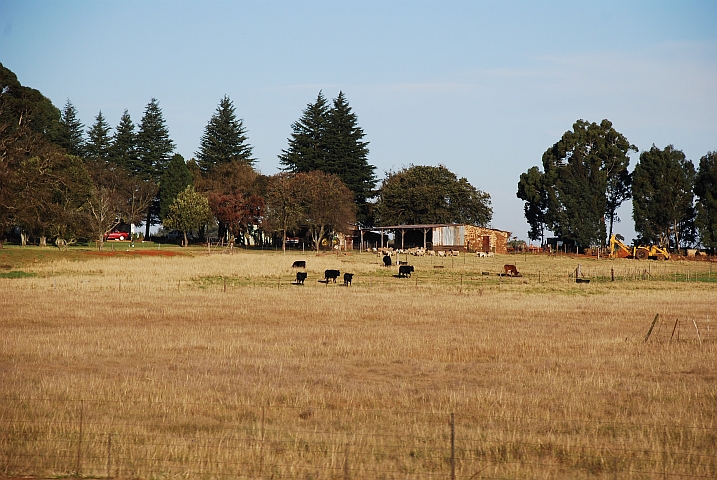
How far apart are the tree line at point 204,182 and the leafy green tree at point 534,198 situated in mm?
5898

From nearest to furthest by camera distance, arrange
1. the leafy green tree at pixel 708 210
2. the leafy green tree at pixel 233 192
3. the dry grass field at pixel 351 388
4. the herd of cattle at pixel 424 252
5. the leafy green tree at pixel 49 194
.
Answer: the dry grass field at pixel 351 388
the leafy green tree at pixel 49 194
the herd of cattle at pixel 424 252
the leafy green tree at pixel 708 210
the leafy green tree at pixel 233 192

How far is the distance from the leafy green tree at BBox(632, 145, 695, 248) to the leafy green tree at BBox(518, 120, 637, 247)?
4.76 metres

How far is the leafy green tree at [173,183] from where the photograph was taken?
4080 inches

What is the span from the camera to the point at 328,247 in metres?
101

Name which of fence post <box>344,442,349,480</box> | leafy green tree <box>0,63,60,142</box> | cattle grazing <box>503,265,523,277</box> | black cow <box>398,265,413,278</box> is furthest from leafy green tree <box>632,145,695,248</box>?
fence post <box>344,442,349,480</box>

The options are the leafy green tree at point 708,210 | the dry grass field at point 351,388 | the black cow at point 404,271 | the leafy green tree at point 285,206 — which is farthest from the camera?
the leafy green tree at point 285,206

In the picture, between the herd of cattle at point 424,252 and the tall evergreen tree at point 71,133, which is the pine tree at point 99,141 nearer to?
the tall evergreen tree at point 71,133

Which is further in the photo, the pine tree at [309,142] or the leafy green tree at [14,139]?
the pine tree at [309,142]

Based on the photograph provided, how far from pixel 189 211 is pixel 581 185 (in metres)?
47.7

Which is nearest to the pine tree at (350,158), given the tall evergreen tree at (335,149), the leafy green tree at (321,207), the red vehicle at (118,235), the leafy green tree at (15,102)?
the tall evergreen tree at (335,149)

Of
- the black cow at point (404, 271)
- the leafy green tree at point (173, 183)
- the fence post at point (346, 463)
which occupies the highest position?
the leafy green tree at point (173, 183)

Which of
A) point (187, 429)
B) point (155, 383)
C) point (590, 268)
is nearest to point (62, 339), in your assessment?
point (155, 383)

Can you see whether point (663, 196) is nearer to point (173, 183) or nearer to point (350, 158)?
point (350, 158)

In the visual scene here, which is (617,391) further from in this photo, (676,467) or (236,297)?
(236,297)
